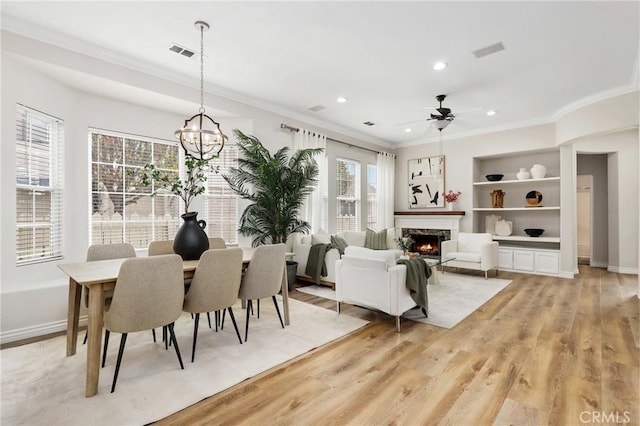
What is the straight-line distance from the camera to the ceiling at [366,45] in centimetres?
274

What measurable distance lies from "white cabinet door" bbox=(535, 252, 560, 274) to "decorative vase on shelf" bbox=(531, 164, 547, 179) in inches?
59.2

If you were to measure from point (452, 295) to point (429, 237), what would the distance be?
2992mm

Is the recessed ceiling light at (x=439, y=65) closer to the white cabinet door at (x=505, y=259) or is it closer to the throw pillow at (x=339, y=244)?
the throw pillow at (x=339, y=244)

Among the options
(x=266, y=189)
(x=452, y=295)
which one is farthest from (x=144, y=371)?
(x=452, y=295)

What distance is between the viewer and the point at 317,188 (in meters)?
5.89

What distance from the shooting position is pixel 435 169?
739 centimetres

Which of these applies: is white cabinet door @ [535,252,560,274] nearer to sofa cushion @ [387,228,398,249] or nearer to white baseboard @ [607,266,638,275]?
white baseboard @ [607,266,638,275]

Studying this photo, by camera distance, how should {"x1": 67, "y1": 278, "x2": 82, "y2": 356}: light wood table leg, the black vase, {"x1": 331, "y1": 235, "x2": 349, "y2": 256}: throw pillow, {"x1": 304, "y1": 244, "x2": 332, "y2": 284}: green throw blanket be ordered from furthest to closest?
{"x1": 304, "y1": 244, "x2": 332, "y2": 284}: green throw blanket
{"x1": 331, "y1": 235, "x2": 349, "y2": 256}: throw pillow
the black vase
{"x1": 67, "y1": 278, "x2": 82, "y2": 356}: light wood table leg

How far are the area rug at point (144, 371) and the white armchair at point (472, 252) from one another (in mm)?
3179

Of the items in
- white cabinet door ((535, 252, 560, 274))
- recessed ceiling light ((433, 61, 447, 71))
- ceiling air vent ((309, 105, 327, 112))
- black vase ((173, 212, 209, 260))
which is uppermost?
ceiling air vent ((309, 105, 327, 112))

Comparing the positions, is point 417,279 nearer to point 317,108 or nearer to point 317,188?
point 317,188

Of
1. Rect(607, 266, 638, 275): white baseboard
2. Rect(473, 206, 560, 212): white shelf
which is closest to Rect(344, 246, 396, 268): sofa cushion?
Rect(473, 206, 560, 212): white shelf

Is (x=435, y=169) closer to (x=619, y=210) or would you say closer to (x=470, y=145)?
(x=470, y=145)

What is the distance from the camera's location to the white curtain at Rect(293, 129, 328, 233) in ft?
18.6
